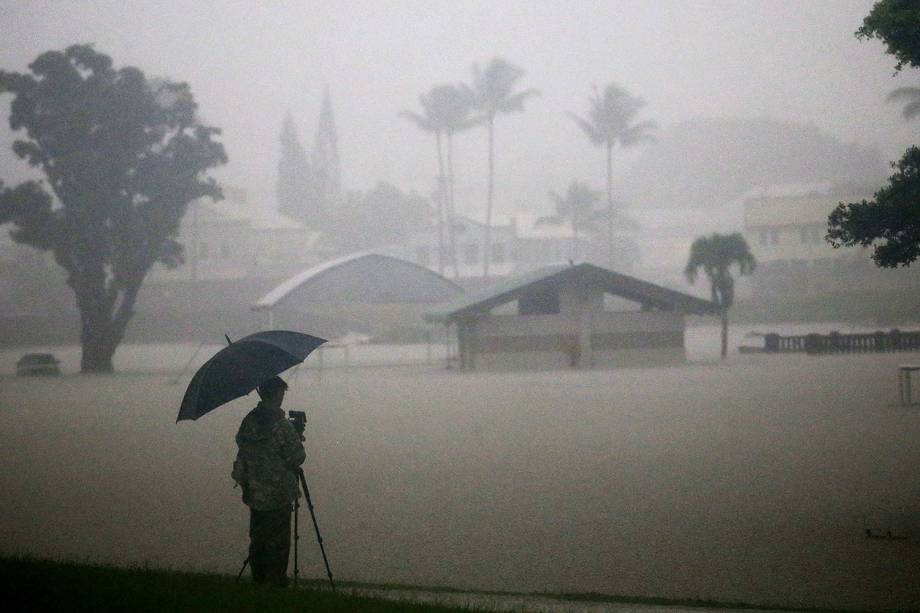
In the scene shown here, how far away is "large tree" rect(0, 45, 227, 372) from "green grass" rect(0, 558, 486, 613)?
3771 centimetres

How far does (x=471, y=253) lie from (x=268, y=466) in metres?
79.4

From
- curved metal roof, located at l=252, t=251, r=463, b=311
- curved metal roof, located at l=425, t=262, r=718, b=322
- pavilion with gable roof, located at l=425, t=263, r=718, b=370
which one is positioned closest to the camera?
curved metal roof, located at l=425, t=262, r=718, b=322

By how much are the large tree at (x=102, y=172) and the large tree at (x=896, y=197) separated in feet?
123

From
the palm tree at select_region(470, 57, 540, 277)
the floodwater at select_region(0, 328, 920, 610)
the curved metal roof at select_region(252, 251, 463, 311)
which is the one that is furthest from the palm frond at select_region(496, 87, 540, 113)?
the floodwater at select_region(0, 328, 920, 610)

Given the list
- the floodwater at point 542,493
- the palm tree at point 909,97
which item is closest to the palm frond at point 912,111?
the palm tree at point 909,97

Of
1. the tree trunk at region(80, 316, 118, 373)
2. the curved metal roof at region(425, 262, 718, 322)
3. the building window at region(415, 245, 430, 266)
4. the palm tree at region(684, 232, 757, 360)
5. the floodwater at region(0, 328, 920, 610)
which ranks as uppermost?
the building window at region(415, 245, 430, 266)

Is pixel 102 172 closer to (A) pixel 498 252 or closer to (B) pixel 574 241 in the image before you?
(A) pixel 498 252

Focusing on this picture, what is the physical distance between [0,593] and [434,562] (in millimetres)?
3697

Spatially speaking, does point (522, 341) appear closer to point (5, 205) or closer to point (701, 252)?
point (701, 252)

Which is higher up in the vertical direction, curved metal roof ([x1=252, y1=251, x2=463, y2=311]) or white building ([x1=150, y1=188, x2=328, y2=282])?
white building ([x1=150, y1=188, x2=328, y2=282])

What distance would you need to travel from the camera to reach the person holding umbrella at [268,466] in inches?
292

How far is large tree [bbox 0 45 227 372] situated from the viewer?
1708 inches

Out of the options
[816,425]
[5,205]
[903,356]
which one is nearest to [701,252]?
[903,356]

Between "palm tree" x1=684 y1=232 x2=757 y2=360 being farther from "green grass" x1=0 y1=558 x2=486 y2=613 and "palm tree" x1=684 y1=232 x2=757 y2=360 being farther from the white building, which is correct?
the white building
